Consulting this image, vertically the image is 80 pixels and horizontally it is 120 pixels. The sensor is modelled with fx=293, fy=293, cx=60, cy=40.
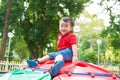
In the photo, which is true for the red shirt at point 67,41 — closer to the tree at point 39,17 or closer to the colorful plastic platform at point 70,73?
the colorful plastic platform at point 70,73

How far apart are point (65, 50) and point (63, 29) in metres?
0.28

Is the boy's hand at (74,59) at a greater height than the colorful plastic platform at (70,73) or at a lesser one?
greater

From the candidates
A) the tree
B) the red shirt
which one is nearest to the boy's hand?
the red shirt

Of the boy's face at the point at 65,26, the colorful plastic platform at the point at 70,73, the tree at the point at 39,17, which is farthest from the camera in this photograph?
the tree at the point at 39,17

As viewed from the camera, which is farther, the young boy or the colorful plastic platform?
the young boy

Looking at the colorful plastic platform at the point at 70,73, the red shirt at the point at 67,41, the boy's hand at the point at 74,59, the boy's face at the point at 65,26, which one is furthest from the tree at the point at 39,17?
the boy's hand at the point at 74,59

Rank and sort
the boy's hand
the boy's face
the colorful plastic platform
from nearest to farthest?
1. the colorful plastic platform
2. the boy's hand
3. the boy's face

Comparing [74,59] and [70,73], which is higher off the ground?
[74,59]

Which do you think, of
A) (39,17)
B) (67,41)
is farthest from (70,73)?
(39,17)

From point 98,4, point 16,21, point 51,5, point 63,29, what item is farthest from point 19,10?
point 63,29

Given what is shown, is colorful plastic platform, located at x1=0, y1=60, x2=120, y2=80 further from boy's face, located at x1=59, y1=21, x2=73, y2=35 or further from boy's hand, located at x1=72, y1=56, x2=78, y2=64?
boy's face, located at x1=59, y1=21, x2=73, y2=35

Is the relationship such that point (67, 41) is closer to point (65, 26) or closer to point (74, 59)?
point (65, 26)

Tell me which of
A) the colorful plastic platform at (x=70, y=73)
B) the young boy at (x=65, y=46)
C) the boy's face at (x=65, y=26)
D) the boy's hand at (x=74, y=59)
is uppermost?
the boy's face at (x=65, y=26)

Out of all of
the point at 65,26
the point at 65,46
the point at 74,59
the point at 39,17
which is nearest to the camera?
the point at 74,59
